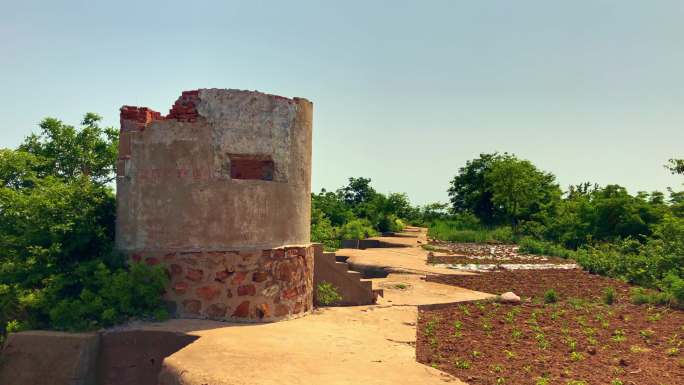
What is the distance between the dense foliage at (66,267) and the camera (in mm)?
6445

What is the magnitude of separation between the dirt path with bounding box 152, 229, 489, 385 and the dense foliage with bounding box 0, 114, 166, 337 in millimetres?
625

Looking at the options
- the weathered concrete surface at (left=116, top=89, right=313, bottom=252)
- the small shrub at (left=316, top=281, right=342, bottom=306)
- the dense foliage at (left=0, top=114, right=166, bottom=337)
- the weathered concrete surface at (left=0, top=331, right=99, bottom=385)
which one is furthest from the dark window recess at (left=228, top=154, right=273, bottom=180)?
the weathered concrete surface at (left=0, top=331, right=99, bottom=385)

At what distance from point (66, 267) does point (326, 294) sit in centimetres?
386

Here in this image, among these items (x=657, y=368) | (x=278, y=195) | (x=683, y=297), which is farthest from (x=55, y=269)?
(x=683, y=297)

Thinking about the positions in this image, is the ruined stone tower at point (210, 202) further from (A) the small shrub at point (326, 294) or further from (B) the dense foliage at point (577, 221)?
(B) the dense foliage at point (577, 221)

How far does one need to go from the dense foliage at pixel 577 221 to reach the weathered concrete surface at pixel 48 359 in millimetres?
9962

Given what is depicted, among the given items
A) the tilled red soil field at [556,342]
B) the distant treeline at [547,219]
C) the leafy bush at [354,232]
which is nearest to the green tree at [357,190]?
the distant treeline at [547,219]

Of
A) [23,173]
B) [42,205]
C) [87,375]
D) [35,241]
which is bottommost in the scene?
[87,375]

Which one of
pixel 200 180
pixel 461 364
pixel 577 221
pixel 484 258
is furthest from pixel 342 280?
pixel 577 221

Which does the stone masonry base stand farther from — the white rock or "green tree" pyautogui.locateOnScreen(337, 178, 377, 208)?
"green tree" pyautogui.locateOnScreen(337, 178, 377, 208)

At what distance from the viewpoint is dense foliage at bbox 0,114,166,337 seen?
645 cm

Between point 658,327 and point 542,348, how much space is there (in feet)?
8.85

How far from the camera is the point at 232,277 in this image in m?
6.93

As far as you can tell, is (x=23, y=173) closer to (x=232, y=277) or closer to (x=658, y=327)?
(x=232, y=277)
